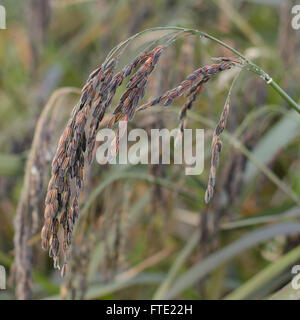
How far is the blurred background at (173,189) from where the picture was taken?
1205 millimetres

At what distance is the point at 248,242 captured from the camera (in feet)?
4.28

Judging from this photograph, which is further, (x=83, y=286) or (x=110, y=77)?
(x=83, y=286)

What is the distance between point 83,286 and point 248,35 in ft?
3.48

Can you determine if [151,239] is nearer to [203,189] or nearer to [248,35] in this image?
[203,189]

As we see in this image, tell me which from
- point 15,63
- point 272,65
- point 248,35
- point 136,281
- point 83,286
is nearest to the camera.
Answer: point 83,286

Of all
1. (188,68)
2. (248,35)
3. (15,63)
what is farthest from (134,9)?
(15,63)

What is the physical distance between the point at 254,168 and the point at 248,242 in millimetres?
274

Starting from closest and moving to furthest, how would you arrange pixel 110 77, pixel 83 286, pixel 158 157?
pixel 110 77, pixel 83 286, pixel 158 157

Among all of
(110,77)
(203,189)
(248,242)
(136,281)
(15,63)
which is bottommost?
(136,281)

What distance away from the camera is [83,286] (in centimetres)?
115

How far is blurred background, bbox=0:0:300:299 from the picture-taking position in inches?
47.4

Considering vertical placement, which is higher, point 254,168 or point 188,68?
point 188,68

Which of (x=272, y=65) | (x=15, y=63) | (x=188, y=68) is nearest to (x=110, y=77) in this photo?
(x=188, y=68)

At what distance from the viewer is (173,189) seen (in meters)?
1.34
